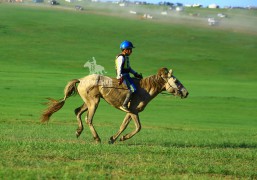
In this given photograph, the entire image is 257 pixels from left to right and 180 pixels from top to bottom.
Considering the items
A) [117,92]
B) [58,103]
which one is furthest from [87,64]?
[117,92]

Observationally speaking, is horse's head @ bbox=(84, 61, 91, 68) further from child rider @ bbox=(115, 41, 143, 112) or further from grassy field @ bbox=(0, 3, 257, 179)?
child rider @ bbox=(115, 41, 143, 112)

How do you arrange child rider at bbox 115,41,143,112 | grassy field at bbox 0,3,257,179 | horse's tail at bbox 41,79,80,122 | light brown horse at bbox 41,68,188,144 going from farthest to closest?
1. horse's tail at bbox 41,79,80,122
2. light brown horse at bbox 41,68,188,144
3. child rider at bbox 115,41,143,112
4. grassy field at bbox 0,3,257,179

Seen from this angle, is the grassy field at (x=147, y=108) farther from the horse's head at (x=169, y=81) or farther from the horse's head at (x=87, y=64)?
the horse's head at (x=169, y=81)

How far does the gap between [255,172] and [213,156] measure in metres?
1.81

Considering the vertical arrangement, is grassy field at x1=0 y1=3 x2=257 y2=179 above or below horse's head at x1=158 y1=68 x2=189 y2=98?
below

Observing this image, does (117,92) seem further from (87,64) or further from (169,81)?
(87,64)

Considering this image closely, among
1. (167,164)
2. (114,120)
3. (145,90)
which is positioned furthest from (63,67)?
(167,164)

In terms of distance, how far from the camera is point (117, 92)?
1612 centimetres

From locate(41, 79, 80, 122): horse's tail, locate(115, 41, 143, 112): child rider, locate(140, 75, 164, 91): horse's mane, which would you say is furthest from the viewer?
locate(41, 79, 80, 122): horse's tail

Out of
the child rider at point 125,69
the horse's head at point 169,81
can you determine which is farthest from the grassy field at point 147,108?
the horse's head at point 169,81

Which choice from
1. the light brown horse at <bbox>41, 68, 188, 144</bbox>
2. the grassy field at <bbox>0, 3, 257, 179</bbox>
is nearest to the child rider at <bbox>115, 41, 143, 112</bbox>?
the light brown horse at <bbox>41, 68, 188, 144</bbox>

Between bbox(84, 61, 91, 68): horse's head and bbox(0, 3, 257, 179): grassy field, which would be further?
bbox(84, 61, 91, 68): horse's head

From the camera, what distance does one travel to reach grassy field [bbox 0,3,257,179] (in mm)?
12102

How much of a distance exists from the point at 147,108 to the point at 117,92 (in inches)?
691
